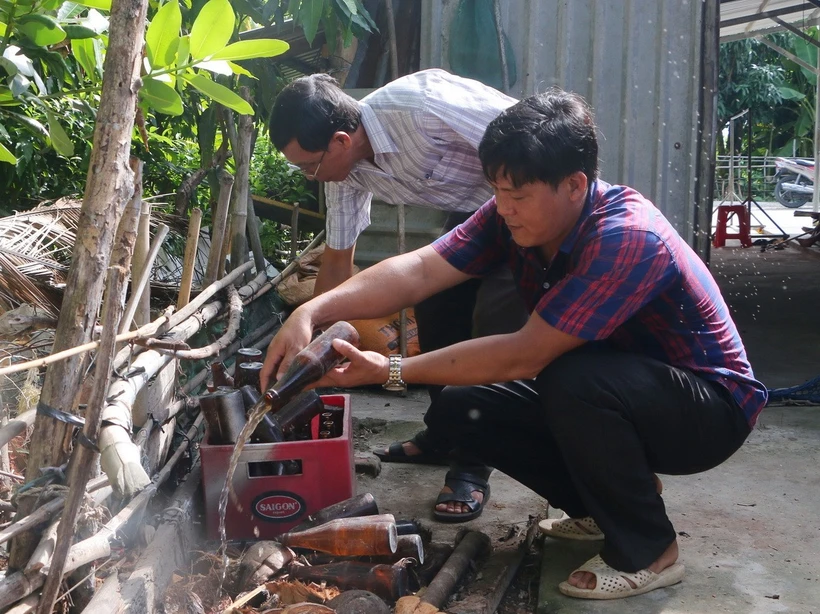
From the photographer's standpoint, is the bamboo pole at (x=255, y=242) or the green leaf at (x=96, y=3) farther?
the bamboo pole at (x=255, y=242)

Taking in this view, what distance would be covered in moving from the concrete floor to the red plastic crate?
48 centimetres

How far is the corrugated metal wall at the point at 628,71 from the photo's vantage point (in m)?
5.05

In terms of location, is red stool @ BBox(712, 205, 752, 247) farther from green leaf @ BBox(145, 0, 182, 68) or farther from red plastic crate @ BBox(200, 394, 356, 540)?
green leaf @ BBox(145, 0, 182, 68)

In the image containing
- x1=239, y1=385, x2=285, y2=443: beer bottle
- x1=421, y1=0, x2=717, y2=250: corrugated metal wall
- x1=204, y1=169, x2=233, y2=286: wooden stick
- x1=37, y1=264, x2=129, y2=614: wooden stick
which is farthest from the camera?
x1=421, y1=0, x2=717, y2=250: corrugated metal wall

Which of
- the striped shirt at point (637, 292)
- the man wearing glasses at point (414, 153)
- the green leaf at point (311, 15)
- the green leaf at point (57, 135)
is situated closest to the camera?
the green leaf at point (57, 135)

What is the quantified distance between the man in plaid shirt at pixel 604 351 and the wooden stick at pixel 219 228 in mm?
1713

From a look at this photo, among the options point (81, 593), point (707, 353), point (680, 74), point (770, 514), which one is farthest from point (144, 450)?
point (680, 74)

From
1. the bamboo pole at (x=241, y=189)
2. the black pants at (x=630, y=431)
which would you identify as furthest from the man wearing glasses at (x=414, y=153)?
the bamboo pole at (x=241, y=189)

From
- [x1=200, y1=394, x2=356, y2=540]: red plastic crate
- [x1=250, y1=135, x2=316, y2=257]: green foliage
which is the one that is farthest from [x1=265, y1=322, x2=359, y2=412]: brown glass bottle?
[x1=250, y1=135, x2=316, y2=257]: green foliage

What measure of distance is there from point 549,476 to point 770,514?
2.96 feet

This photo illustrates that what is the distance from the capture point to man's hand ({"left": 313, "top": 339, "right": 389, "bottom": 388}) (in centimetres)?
230

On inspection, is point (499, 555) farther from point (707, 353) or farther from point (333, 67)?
point (333, 67)

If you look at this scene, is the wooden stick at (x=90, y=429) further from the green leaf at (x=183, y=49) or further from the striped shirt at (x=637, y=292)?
the striped shirt at (x=637, y=292)

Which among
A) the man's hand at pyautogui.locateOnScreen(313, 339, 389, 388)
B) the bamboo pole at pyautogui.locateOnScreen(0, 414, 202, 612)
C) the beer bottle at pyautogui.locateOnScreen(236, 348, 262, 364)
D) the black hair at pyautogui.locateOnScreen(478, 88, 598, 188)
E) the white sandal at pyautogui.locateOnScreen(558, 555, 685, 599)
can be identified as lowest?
the white sandal at pyautogui.locateOnScreen(558, 555, 685, 599)
